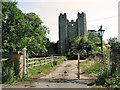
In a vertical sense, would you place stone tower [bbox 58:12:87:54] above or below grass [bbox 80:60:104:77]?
above

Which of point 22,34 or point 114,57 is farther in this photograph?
point 22,34

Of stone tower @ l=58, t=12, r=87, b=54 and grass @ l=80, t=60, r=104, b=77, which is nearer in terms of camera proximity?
grass @ l=80, t=60, r=104, b=77

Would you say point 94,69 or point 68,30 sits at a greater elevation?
point 68,30

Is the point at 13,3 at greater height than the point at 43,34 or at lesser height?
greater

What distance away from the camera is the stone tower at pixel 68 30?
1414 inches

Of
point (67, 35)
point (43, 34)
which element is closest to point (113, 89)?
point (43, 34)

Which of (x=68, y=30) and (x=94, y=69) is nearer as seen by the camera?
(x=94, y=69)

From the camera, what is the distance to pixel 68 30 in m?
36.9

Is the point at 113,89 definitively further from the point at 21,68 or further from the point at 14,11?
the point at 14,11

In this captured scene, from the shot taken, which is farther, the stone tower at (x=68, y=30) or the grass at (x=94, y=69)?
the stone tower at (x=68, y=30)

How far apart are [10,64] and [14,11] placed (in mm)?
12043

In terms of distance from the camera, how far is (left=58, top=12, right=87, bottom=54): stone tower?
35906mm

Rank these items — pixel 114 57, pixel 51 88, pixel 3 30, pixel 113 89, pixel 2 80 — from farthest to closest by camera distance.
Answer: pixel 3 30, pixel 114 57, pixel 2 80, pixel 51 88, pixel 113 89

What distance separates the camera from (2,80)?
5402mm
